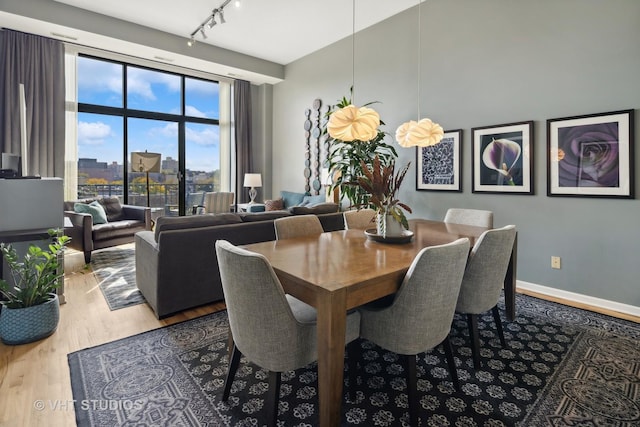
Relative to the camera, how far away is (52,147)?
487 cm

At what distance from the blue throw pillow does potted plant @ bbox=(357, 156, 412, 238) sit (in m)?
3.77

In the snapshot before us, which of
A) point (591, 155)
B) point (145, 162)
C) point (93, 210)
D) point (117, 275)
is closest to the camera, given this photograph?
point (591, 155)

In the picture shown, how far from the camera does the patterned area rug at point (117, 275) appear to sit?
319cm

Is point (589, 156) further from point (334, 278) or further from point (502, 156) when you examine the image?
point (334, 278)

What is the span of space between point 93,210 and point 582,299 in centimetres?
590

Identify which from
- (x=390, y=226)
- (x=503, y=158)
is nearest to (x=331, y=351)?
(x=390, y=226)

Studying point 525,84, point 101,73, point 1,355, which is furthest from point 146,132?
point 525,84

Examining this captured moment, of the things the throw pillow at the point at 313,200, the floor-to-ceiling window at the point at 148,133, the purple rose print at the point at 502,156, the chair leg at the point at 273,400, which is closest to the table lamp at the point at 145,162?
the floor-to-ceiling window at the point at 148,133

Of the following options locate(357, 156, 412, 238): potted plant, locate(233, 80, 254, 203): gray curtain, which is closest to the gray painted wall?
locate(357, 156, 412, 238): potted plant

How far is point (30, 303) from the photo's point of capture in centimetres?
234

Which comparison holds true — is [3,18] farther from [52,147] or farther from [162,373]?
[162,373]

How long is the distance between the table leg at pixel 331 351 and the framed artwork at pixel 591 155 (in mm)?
2909

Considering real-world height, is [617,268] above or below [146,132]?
below

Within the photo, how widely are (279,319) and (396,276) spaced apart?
58 centimetres
